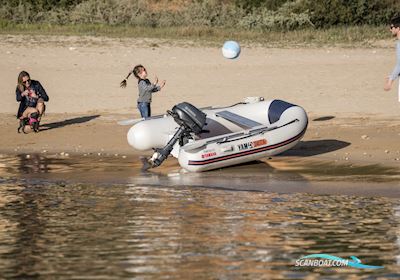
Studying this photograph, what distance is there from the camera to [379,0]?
39.7 metres

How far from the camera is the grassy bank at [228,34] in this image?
32094 millimetres

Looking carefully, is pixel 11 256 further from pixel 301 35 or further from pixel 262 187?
pixel 301 35

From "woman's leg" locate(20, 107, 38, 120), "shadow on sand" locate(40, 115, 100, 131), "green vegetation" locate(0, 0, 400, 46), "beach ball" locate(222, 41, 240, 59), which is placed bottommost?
"shadow on sand" locate(40, 115, 100, 131)

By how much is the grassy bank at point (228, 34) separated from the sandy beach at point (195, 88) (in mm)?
1193

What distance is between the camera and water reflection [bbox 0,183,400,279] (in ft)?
33.0

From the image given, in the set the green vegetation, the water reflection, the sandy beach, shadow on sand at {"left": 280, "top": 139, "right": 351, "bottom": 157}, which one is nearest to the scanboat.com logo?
the water reflection

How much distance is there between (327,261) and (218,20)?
97.0 ft

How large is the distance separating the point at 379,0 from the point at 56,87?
17.3 meters

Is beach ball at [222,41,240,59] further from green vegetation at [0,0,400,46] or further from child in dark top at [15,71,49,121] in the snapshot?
green vegetation at [0,0,400,46]

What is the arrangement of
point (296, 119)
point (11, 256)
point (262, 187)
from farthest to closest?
point (296, 119), point (262, 187), point (11, 256)

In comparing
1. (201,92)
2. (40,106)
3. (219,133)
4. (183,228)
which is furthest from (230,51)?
(183,228)

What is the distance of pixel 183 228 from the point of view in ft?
38.9

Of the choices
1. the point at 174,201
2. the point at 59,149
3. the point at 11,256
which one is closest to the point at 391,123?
the point at 59,149

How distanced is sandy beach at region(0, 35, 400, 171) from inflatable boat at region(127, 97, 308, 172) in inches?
28.8
